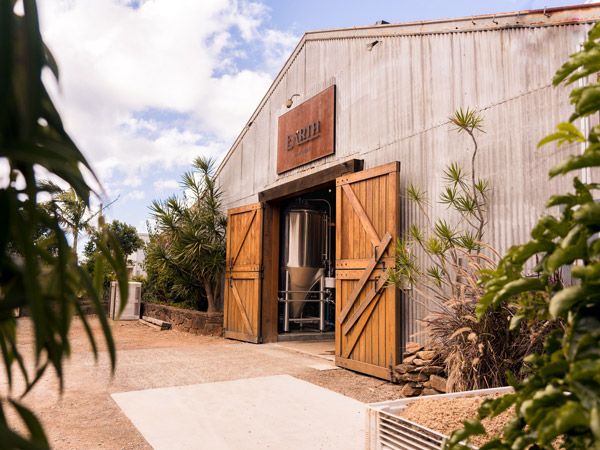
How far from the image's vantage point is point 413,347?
445cm

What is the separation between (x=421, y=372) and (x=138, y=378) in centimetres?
278

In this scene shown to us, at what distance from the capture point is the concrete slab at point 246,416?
295 cm

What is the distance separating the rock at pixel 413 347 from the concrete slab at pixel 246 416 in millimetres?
802

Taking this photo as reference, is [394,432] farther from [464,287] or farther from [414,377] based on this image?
[414,377]

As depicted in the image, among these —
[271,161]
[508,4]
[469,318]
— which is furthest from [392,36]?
[469,318]

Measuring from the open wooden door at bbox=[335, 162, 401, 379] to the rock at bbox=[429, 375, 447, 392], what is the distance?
737 millimetres

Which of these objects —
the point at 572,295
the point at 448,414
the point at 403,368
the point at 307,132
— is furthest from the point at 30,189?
the point at 307,132

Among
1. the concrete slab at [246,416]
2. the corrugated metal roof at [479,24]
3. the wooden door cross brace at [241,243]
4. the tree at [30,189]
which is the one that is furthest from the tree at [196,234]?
the tree at [30,189]

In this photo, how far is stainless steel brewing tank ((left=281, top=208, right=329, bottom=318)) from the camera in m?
8.79

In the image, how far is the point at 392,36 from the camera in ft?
18.2

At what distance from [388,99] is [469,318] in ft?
10.1

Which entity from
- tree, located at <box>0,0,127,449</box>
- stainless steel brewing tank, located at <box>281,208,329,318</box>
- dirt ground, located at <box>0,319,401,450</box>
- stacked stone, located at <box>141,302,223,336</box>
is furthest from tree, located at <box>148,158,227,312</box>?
tree, located at <box>0,0,127,449</box>

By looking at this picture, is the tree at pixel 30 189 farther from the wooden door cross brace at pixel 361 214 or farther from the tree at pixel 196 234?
the tree at pixel 196 234

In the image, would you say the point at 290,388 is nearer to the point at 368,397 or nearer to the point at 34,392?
the point at 368,397
